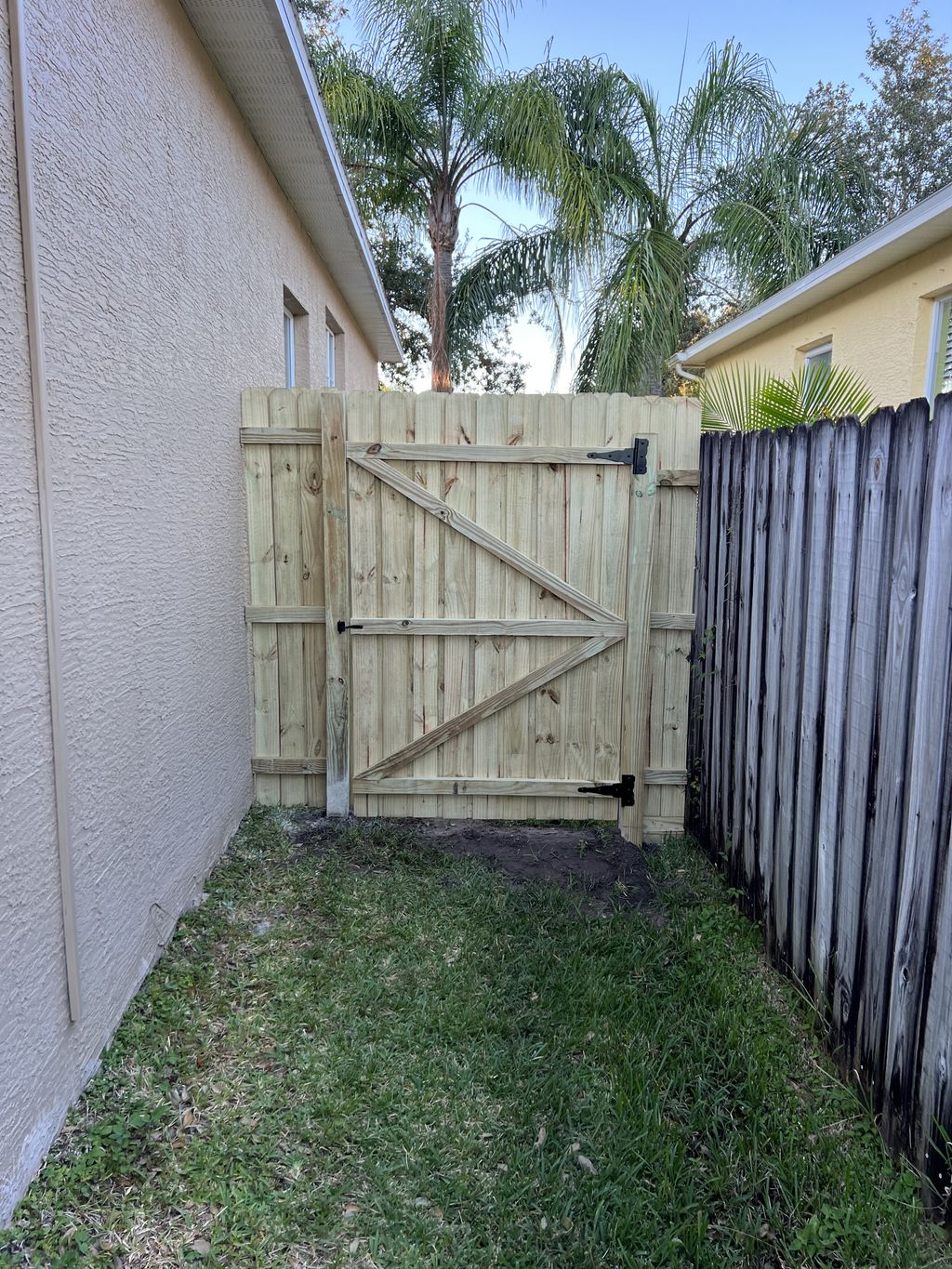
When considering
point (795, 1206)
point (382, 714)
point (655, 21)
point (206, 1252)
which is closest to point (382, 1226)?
point (206, 1252)

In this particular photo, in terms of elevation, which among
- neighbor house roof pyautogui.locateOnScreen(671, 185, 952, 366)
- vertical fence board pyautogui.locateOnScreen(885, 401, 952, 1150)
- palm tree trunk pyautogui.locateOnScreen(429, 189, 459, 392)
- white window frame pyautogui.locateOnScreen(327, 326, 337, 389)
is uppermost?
palm tree trunk pyautogui.locateOnScreen(429, 189, 459, 392)

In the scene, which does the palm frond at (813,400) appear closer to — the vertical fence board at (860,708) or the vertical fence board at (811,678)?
the vertical fence board at (811,678)

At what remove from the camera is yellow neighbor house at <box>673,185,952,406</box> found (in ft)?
20.4

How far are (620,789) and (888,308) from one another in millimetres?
5459

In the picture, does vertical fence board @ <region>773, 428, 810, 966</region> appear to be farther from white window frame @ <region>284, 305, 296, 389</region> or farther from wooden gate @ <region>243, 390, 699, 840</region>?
white window frame @ <region>284, 305, 296, 389</region>

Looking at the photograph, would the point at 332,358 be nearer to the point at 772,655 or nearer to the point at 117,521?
the point at 117,521

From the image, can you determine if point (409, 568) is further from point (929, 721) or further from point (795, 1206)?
point (795, 1206)

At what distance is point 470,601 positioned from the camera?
4.19 meters

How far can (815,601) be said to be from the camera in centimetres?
264

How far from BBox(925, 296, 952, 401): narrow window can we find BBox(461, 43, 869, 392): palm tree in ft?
10.1

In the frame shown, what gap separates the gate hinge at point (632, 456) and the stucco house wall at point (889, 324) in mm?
4061

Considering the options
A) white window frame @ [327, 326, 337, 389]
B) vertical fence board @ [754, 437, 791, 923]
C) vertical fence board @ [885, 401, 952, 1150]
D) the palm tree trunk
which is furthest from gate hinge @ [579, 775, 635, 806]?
the palm tree trunk

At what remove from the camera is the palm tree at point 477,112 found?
9773mm

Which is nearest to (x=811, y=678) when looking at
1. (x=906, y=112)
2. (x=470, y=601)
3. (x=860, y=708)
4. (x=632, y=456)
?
(x=860, y=708)
